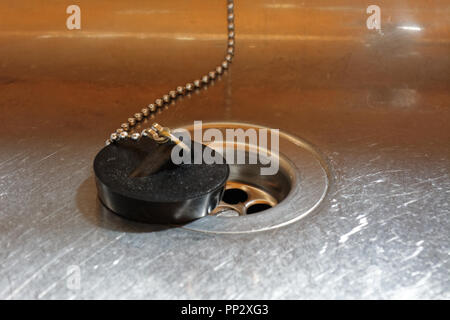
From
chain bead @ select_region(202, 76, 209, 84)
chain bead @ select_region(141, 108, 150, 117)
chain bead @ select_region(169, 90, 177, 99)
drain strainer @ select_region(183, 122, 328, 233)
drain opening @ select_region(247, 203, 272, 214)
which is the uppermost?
chain bead @ select_region(202, 76, 209, 84)

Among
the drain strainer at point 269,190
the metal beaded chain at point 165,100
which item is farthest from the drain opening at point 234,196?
the metal beaded chain at point 165,100

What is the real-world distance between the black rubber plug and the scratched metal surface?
2 centimetres

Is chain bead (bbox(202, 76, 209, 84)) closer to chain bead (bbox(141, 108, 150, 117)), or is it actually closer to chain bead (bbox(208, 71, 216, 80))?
chain bead (bbox(208, 71, 216, 80))

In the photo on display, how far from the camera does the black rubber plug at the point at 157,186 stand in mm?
459

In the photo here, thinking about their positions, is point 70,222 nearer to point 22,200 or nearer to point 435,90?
point 22,200

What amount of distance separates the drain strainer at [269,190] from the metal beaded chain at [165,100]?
0.08 meters

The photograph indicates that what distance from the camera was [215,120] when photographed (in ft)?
2.22

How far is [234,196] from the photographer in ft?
2.14

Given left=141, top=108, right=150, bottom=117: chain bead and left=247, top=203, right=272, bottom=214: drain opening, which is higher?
left=141, top=108, right=150, bottom=117: chain bead

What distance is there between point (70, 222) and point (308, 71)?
459 mm

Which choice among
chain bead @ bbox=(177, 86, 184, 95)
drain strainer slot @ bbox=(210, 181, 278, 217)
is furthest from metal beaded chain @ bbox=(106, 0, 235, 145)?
drain strainer slot @ bbox=(210, 181, 278, 217)

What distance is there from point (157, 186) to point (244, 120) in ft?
0.80

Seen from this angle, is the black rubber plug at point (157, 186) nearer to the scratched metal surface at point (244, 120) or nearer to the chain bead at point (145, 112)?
the scratched metal surface at point (244, 120)

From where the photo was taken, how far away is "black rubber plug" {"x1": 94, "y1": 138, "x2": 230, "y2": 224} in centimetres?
46
